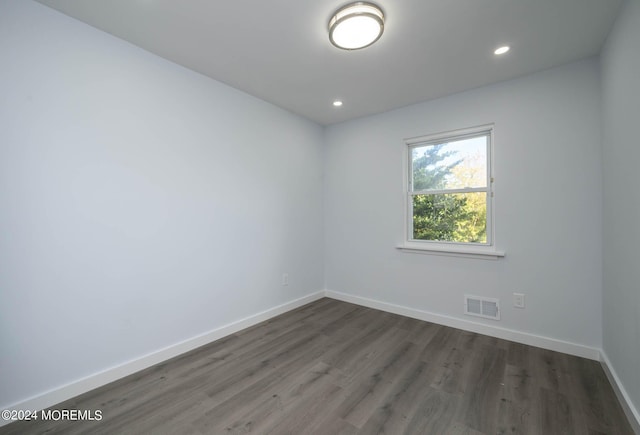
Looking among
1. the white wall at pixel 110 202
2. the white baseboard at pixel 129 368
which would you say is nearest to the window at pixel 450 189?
the white wall at pixel 110 202

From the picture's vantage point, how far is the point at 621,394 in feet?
5.81

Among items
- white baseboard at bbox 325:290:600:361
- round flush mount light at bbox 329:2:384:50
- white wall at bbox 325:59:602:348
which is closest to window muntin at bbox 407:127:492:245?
white wall at bbox 325:59:602:348

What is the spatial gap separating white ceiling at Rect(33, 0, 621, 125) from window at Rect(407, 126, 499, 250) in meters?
0.62

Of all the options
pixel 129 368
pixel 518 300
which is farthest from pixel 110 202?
pixel 518 300

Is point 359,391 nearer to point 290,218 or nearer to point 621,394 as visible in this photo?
point 621,394

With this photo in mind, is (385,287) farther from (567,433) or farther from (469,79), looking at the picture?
(469,79)

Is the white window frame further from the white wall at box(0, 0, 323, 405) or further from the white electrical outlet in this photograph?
the white wall at box(0, 0, 323, 405)

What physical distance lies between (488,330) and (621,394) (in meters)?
1.07

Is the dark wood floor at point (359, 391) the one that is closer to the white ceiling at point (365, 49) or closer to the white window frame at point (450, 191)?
the white window frame at point (450, 191)

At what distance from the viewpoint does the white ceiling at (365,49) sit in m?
1.77

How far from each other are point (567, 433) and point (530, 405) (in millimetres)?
235

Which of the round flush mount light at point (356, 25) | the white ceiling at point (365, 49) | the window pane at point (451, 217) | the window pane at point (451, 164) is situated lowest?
the window pane at point (451, 217)

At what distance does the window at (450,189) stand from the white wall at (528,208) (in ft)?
0.42

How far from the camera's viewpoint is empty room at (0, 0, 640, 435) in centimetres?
171
